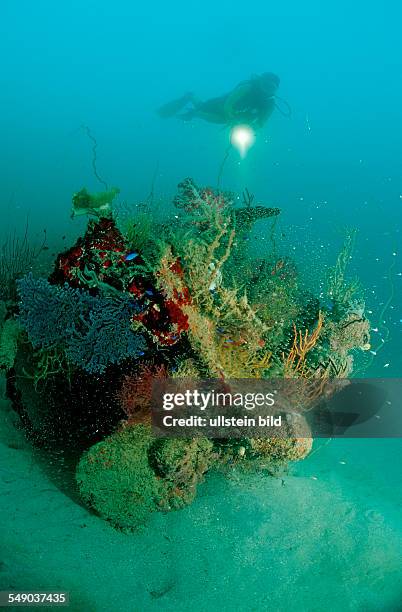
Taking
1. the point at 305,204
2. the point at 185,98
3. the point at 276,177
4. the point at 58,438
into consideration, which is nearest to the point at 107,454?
the point at 58,438

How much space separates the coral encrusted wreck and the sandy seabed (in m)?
0.28

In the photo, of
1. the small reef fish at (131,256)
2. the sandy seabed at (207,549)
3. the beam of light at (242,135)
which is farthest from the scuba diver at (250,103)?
the sandy seabed at (207,549)

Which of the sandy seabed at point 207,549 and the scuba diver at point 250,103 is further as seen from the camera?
the scuba diver at point 250,103

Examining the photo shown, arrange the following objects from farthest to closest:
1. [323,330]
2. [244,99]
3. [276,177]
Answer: [276,177] → [244,99] → [323,330]

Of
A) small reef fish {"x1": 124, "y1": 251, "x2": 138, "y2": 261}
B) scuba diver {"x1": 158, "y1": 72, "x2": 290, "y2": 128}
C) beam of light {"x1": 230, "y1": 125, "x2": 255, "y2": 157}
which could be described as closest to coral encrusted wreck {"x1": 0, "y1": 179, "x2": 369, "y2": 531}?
small reef fish {"x1": 124, "y1": 251, "x2": 138, "y2": 261}

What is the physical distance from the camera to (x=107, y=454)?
3930mm

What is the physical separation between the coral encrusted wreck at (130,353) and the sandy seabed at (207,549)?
28cm

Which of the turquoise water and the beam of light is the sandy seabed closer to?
the turquoise water

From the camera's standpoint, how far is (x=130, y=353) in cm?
398

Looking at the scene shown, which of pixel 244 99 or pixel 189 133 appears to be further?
pixel 189 133

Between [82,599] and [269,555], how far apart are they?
1953 millimetres

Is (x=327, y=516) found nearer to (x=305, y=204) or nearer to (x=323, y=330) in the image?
(x=323, y=330)

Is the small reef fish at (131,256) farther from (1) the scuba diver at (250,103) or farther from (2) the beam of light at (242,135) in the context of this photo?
(1) the scuba diver at (250,103)

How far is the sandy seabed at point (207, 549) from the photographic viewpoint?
3462 mm
